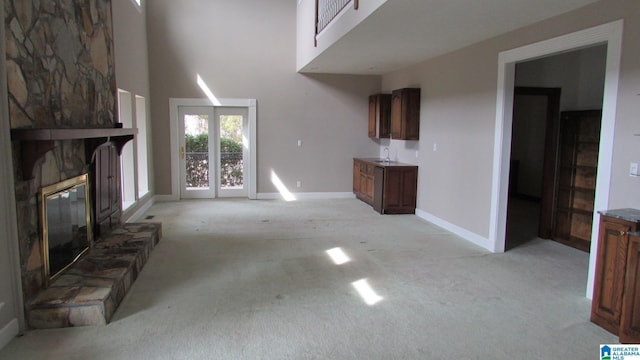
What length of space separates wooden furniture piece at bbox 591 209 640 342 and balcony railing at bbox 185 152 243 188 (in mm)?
6972

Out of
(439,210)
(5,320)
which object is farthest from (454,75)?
(5,320)

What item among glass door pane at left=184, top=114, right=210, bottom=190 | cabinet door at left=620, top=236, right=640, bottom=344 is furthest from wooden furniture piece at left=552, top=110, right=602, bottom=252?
glass door pane at left=184, top=114, right=210, bottom=190

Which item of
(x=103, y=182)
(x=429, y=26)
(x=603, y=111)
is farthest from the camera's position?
(x=103, y=182)

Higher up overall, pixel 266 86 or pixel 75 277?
pixel 266 86

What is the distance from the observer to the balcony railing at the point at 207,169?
8.82 meters

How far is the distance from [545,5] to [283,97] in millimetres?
5748

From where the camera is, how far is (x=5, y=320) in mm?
2910

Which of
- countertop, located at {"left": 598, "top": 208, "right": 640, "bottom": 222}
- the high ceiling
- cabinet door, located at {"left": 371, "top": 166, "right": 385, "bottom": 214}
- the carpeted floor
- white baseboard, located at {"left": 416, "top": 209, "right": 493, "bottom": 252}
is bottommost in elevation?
the carpeted floor

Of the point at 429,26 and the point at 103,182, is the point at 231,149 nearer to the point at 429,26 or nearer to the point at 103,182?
the point at 103,182

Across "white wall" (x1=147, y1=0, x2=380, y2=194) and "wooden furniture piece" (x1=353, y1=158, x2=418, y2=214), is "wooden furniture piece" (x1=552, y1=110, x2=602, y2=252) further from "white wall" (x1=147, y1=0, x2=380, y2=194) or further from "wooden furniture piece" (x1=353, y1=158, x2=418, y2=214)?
"white wall" (x1=147, y1=0, x2=380, y2=194)

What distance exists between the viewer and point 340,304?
3662 mm

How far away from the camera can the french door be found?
871cm

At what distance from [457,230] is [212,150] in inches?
203

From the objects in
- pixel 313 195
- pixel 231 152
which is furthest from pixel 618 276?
pixel 231 152
